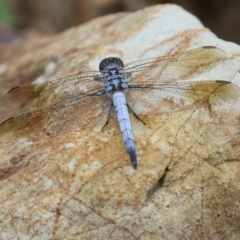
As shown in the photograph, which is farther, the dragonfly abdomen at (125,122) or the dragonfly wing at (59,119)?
the dragonfly wing at (59,119)

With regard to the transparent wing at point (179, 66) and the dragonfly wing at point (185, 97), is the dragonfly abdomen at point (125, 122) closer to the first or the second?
the dragonfly wing at point (185, 97)

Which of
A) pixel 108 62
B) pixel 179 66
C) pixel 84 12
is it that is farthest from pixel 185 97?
pixel 84 12

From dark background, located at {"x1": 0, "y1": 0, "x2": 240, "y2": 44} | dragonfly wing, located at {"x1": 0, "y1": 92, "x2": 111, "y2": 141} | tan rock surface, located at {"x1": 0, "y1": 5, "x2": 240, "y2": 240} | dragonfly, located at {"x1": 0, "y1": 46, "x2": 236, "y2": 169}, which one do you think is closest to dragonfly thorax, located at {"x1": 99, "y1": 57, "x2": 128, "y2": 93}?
dragonfly, located at {"x1": 0, "y1": 46, "x2": 236, "y2": 169}

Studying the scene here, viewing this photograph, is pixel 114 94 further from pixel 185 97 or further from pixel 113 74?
A: pixel 185 97

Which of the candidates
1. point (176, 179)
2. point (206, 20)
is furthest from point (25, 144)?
point (206, 20)

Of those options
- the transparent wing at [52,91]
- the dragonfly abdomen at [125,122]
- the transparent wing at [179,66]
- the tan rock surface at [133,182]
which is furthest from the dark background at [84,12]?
the tan rock surface at [133,182]

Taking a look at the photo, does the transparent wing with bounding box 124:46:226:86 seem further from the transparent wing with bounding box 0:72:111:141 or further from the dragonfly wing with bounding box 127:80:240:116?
the transparent wing with bounding box 0:72:111:141
